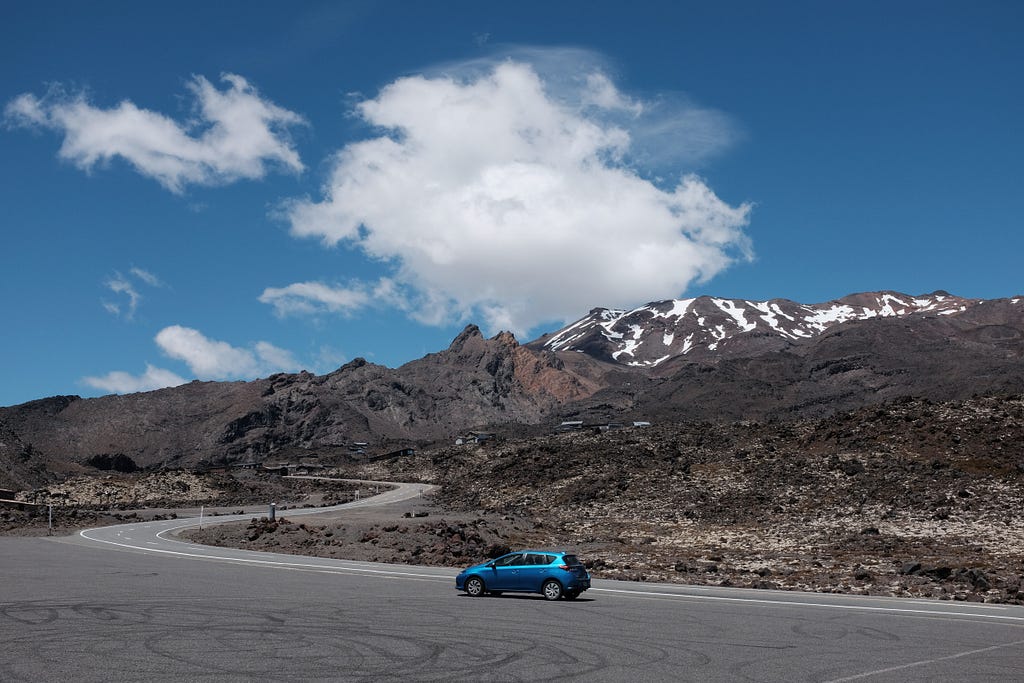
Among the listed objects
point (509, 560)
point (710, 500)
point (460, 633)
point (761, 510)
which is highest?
point (710, 500)

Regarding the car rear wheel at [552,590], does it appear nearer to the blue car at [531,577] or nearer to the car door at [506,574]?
the blue car at [531,577]

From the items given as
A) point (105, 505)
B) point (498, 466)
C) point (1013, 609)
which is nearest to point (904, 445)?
point (498, 466)

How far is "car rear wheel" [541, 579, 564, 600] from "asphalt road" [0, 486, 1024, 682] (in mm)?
861

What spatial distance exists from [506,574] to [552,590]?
1.56 metres

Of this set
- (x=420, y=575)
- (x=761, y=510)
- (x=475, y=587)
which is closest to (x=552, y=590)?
(x=475, y=587)

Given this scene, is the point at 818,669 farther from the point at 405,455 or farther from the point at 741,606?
the point at 405,455

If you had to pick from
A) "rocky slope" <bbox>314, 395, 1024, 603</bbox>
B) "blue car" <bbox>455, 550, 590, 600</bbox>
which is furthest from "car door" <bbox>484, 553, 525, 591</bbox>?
"rocky slope" <bbox>314, 395, 1024, 603</bbox>

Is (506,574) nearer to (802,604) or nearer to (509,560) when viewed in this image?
(509,560)

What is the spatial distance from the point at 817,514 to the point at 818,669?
4631 cm

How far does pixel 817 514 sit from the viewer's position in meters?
58.7

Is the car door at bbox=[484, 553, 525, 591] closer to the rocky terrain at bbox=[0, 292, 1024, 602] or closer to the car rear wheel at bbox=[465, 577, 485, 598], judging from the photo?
the car rear wheel at bbox=[465, 577, 485, 598]

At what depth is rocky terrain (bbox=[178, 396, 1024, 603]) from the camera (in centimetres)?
3669

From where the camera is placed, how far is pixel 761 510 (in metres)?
62.2

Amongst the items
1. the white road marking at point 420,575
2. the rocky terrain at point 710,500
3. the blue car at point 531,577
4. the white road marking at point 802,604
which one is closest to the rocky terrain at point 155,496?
the rocky terrain at point 710,500
